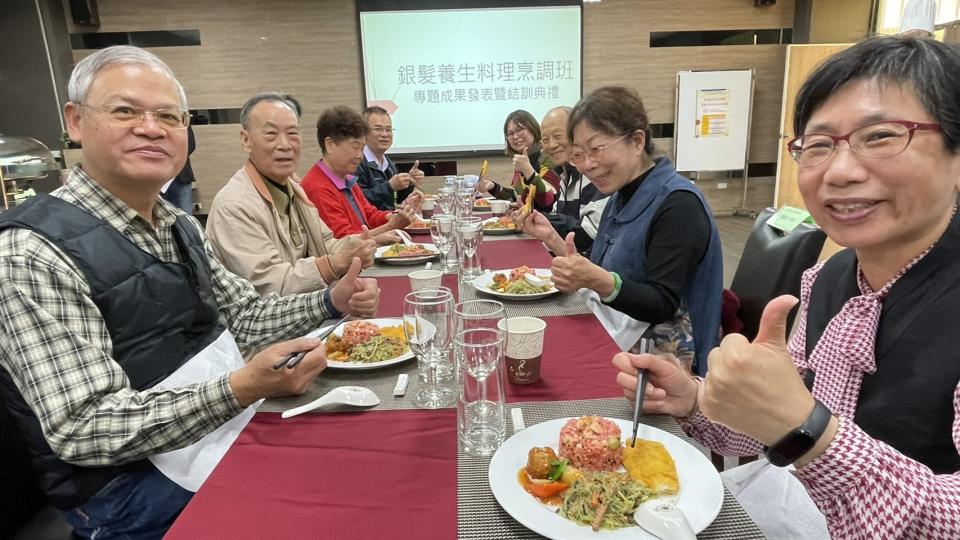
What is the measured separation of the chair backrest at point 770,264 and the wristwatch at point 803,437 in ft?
4.28

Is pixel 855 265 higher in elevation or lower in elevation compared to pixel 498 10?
lower

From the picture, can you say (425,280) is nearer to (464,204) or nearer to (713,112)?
(464,204)

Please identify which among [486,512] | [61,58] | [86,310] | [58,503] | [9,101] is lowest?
[58,503]

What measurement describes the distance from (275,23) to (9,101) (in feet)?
10.4

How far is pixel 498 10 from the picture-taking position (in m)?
6.89

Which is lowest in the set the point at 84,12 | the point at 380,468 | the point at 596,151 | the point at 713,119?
the point at 380,468

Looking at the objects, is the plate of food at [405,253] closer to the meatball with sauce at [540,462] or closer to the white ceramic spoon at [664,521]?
the meatball with sauce at [540,462]

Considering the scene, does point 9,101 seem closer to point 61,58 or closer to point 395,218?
point 61,58

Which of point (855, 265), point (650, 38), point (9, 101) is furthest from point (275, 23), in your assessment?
point (855, 265)

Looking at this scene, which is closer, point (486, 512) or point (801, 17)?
point (486, 512)

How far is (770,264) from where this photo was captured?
206 cm

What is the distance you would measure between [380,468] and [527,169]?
3.45 meters

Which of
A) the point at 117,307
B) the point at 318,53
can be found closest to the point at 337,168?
the point at 117,307

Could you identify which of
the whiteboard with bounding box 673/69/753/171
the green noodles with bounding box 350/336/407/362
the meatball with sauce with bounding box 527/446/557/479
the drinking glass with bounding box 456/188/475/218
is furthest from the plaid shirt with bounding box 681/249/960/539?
the whiteboard with bounding box 673/69/753/171
